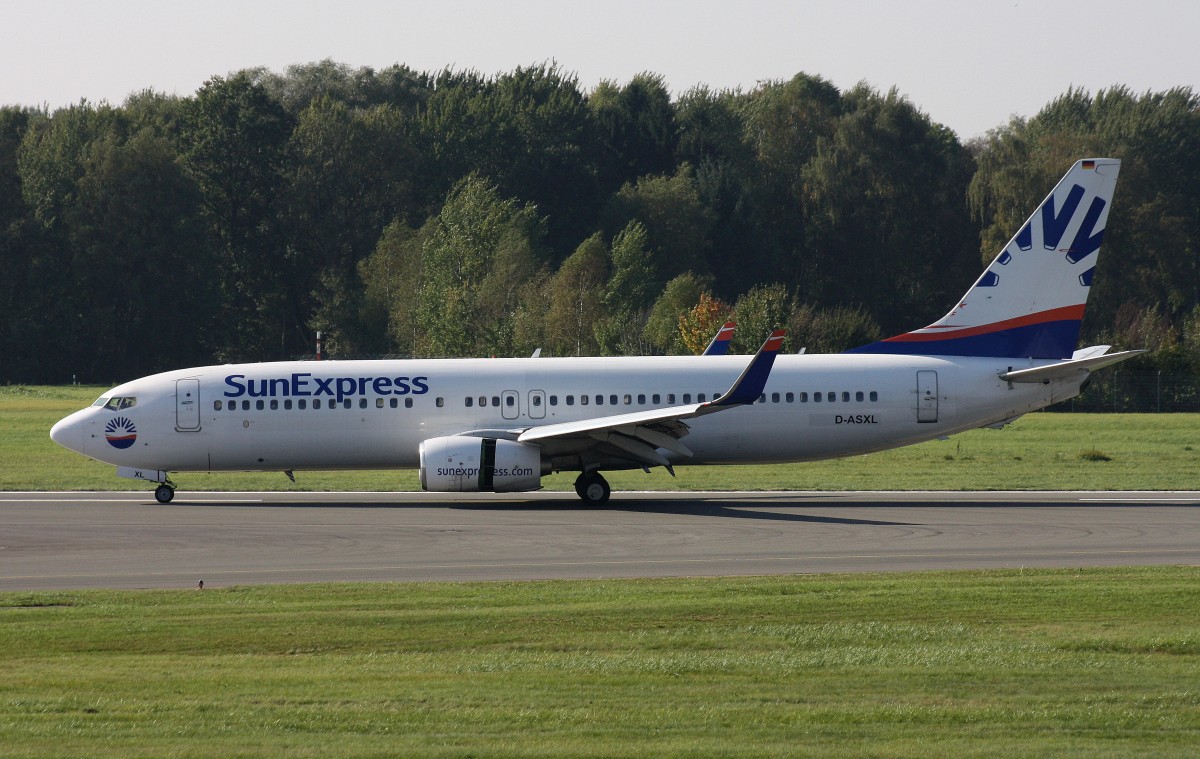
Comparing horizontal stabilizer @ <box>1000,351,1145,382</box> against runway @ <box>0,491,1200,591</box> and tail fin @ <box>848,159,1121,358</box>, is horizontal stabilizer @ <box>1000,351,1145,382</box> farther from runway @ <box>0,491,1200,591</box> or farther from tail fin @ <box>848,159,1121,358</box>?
runway @ <box>0,491,1200,591</box>

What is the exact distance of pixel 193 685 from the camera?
43.6 ft

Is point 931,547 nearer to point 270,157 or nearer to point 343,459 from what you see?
point 343,459

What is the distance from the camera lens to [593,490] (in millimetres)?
32156

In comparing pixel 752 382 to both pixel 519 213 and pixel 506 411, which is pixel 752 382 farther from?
pixel 519 213

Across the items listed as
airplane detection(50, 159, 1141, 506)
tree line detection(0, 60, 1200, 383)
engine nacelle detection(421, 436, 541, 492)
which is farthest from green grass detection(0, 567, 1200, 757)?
tree line detection(0, 60, 1200, 383)

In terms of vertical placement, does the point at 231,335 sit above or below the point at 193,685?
above

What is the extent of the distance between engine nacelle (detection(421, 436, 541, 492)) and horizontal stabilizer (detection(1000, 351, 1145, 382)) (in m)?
11.4

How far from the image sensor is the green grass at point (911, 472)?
36.8 metres

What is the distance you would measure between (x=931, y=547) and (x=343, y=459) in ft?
49.5

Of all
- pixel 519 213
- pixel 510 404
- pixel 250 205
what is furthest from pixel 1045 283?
pixel 250 205

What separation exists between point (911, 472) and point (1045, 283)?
823 centimetres

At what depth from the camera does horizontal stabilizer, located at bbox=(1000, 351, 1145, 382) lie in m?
31.8

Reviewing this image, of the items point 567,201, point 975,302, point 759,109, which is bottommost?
point 975,302

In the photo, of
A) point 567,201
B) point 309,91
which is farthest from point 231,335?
point 309,91
